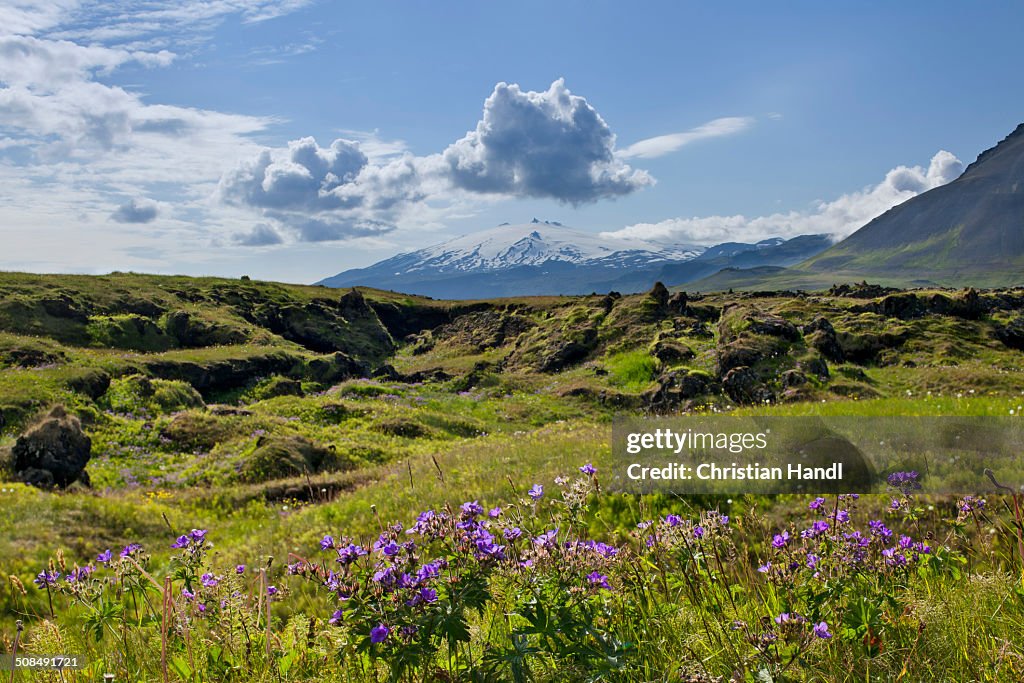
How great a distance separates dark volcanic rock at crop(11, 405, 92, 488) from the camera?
15.5 metres

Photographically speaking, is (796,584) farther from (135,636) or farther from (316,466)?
(316,466)

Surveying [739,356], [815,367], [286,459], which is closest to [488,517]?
[286,459]

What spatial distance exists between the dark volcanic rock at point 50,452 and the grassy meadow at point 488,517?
1.93 ft

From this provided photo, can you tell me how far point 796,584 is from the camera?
389 centimetres

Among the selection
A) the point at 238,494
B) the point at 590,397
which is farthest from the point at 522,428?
the point at 238,494

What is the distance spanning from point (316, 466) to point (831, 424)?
55.7 ft

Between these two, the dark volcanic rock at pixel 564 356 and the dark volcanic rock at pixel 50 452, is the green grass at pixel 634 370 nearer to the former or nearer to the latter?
the dark volcanic rock at pixel 564 356

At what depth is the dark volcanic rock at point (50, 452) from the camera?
50.8 ft

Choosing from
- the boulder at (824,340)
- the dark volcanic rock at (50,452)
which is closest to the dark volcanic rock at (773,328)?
the boulder at (824,340)

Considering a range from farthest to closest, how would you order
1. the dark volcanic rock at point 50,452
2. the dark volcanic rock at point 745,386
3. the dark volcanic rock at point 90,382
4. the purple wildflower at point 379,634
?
the dark volcanic rock at point 90,382, the dark volcanic rock at point 745,386, the dark volcanic rock at point 50,452, the purple wildflower at point 379,634

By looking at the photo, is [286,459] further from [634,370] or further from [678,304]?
[678,304]

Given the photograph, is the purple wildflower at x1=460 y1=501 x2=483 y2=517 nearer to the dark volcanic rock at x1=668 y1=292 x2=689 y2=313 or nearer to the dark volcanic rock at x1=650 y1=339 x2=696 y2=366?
the dark volcanic rock at x1=650 y1=339 x2=696 y2=366

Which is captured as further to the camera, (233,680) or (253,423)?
(253,423)

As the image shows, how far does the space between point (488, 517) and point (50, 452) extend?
15.6m
